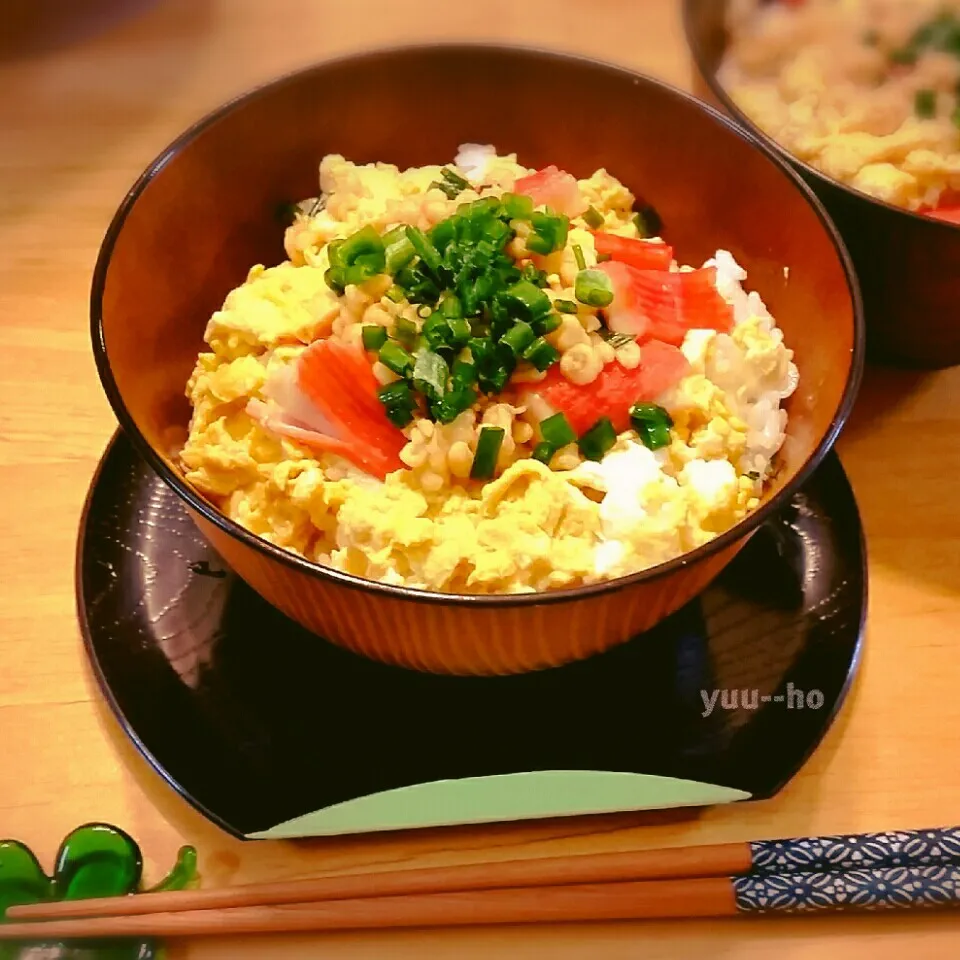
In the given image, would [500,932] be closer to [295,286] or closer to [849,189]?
[295,286]

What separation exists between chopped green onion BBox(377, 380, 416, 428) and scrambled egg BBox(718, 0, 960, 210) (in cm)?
75

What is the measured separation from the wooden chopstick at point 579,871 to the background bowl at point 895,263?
71 centimetres

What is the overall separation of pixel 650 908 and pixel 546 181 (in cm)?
91

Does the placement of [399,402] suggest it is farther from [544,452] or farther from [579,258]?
[579,258]

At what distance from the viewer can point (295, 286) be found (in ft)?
4.21

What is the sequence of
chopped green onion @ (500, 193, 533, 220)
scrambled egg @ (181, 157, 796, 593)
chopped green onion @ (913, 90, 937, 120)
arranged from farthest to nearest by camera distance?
chopped green onion @ (913, 90, 937, 120), chopped green onion @ (500, 193, 533, 220), scrambled egg @ (181, 157, 796, 593)

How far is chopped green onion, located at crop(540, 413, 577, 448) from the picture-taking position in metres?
1.15

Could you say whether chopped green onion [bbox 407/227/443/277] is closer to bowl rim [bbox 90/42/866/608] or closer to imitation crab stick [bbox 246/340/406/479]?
imitation crab stick [bbox 246/340/406/479]

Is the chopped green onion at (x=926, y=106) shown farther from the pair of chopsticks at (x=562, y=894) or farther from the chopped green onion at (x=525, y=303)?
the pair of chopsticks at (x=562, y=894)

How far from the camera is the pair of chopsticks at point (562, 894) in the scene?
1.09 m

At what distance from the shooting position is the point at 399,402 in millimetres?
1156

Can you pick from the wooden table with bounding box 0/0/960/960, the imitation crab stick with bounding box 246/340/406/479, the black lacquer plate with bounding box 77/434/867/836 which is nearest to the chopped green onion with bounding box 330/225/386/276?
the imitation crab stick with bounding box 246/340/406/479

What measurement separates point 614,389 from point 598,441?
75mm

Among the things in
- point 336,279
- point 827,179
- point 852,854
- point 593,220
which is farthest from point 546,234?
point 852,854
